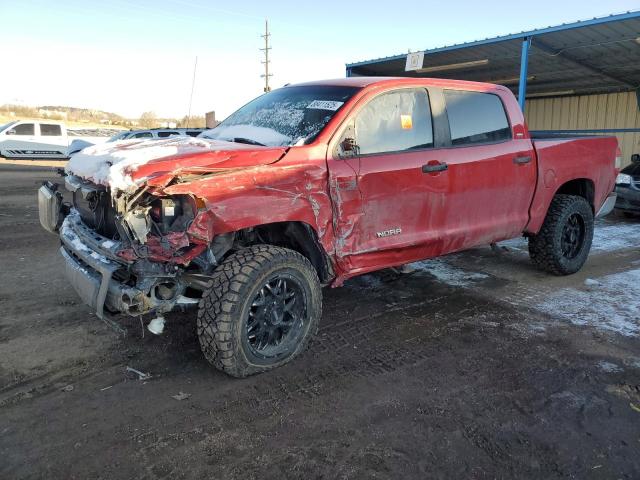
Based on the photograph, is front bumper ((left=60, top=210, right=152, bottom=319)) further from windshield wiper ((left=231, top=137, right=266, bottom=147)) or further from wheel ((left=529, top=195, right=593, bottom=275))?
wheel ((left=529, top=195, right=593, bottom=275))

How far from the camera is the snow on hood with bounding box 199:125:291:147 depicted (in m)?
3.76

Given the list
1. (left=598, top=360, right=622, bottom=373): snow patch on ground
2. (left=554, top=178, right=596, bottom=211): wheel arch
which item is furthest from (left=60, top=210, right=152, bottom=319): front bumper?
(left=554, top=178, right=596, bottom=211): wheel arch

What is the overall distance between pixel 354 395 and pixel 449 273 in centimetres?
295

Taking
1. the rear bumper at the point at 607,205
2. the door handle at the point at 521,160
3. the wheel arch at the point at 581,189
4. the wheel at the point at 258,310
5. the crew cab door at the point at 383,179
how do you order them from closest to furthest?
the wheel at the point at 258,310 → the crew cab door at the point at 383,179 → the door handle at the point at 521,160 → the wheel arch at the point at 581,189 → the rear bumper at the point at 607,205

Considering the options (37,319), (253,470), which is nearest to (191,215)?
(253,470)

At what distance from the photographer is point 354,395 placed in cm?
312

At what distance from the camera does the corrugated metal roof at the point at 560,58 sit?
9852mm

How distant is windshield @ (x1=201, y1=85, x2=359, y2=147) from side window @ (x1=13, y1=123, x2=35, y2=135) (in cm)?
2051

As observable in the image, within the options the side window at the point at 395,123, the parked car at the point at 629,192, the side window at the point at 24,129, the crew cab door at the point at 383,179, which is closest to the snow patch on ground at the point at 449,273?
the crew cab door at the point at 383,179

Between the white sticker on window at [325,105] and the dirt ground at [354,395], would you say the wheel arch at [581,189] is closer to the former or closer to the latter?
the dirt ground at [354,395]

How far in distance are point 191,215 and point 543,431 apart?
2240 mm

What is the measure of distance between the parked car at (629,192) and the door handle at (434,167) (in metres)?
6.80

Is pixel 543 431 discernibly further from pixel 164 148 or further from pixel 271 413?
pixel 164 148

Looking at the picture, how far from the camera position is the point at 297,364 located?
3527mm
